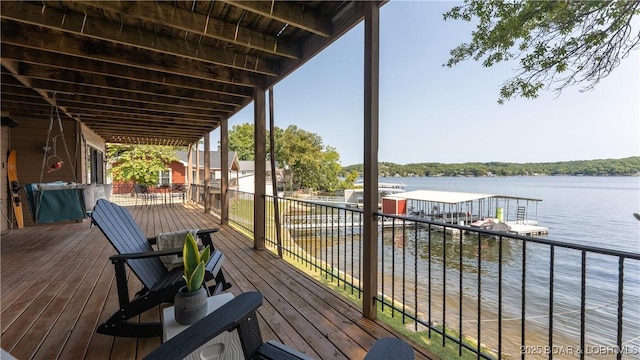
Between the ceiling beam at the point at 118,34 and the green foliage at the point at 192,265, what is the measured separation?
2591 millimetres

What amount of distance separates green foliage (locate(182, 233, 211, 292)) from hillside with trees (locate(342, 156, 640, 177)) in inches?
57.6

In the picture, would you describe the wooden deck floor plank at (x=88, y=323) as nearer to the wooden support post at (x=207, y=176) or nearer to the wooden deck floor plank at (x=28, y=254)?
the wooden deck floor plank at (x=28, y=254)

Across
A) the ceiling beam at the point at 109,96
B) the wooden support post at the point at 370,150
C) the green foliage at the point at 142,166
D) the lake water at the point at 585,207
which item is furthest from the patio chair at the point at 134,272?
the green foliage at the point at 142,166

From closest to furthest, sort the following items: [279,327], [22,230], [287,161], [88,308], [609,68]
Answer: [279,327], [88,308], [609,68], [22,230], [287,161]

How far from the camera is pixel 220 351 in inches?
48.8

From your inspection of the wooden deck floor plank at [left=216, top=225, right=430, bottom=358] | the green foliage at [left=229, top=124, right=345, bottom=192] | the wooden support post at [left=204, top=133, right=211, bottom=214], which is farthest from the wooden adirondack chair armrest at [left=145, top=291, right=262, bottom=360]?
the green foliage at [left=229, top=124, right=345, bottom=192]

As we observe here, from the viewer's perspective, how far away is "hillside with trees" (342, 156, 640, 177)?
4.33m

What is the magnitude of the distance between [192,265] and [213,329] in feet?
1.68

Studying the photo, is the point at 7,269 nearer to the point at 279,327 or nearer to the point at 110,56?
the point at 110,56

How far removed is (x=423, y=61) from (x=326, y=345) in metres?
6.76

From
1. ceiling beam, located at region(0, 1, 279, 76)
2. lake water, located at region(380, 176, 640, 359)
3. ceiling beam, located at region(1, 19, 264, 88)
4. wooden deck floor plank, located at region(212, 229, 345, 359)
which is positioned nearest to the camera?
wooden deck floor plank, located at region(212, 229, 345, 359)

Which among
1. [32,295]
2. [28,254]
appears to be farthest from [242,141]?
[32,295]

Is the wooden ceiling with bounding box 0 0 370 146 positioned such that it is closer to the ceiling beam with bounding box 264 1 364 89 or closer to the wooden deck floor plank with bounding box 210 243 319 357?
the ceiling beam with bounding box 264 1 364 89

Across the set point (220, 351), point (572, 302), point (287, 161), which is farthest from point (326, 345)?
point (287, 161)
